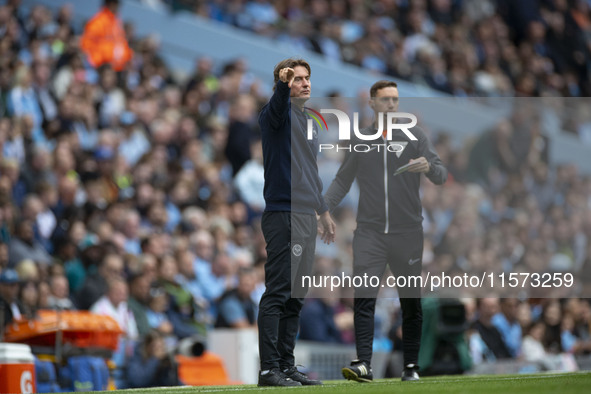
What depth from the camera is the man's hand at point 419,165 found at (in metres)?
7.49

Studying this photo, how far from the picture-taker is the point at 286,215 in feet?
21.9

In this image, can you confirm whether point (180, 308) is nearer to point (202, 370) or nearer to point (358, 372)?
point (202, 370)

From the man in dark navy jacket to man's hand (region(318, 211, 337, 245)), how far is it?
0.13 m

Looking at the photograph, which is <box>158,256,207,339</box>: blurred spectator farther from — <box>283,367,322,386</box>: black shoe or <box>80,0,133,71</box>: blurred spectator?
<box>283,367,322,386</box>: black shoe

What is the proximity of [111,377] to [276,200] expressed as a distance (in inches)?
129

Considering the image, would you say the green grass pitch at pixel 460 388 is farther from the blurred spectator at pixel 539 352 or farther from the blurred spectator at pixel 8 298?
the blurred spectator at pixel 539 352

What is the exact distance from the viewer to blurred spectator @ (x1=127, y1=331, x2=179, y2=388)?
9.39 m

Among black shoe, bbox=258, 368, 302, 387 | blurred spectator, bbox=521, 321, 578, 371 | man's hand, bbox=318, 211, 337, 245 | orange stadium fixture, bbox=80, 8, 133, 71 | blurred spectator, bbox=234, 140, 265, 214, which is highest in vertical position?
orange stadium fixture, bbox=80, 8, 133, 71

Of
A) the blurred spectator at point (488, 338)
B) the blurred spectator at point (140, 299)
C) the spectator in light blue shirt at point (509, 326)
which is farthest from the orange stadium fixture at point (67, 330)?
the spectator in light blue shirt at point (509, 326)

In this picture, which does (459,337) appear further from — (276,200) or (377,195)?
(276,200)

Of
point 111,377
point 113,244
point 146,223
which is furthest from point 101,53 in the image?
point 111,377

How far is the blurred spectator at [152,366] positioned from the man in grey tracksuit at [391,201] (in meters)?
2.72

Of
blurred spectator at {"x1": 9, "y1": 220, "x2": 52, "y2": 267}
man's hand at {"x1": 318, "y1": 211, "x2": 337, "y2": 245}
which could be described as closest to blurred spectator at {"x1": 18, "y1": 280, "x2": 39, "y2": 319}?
blurred spectator at {"x1": 9, "y1": 220, "x2": 52, "y2": 267}

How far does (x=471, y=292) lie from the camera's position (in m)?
7.83
